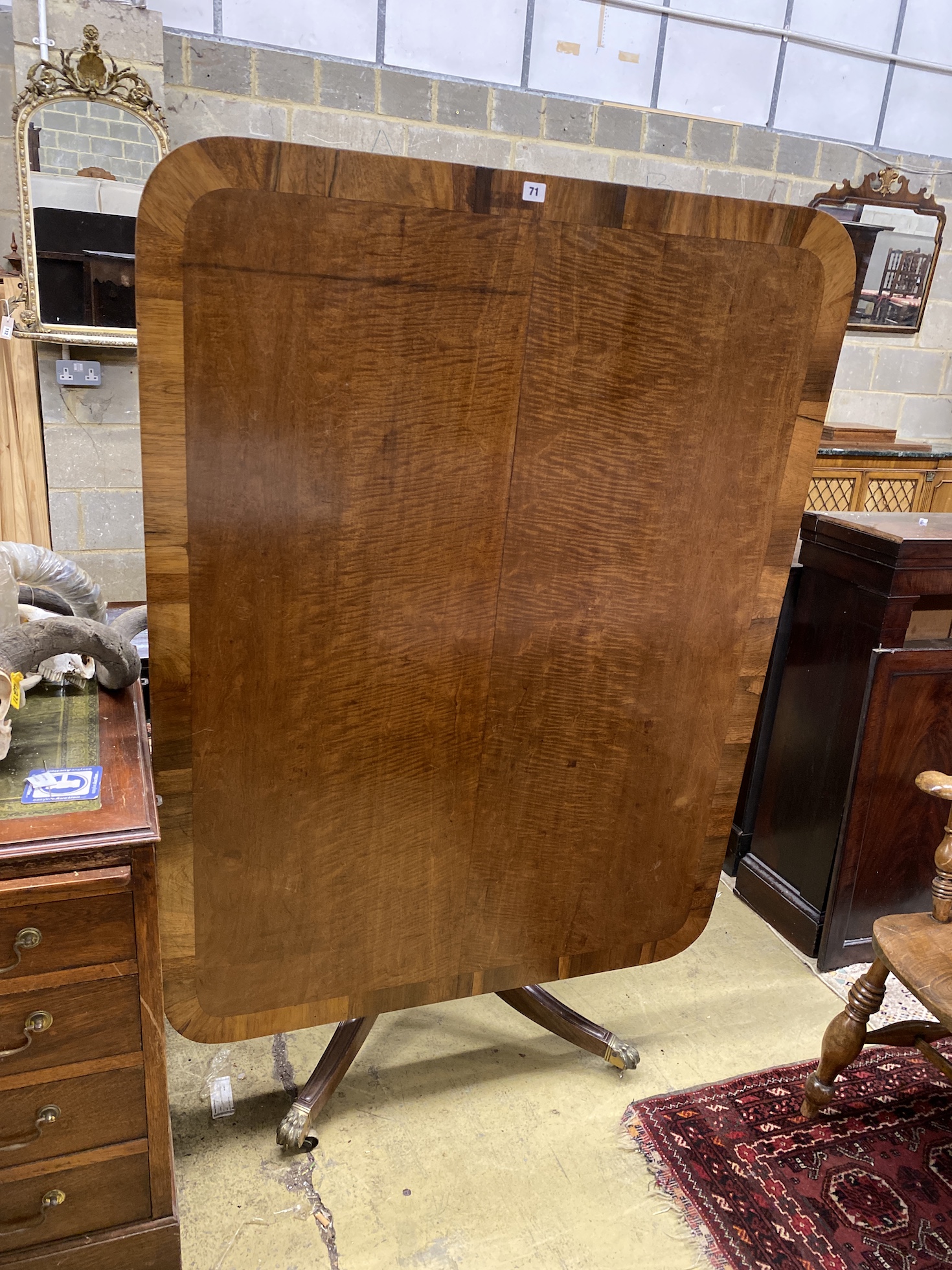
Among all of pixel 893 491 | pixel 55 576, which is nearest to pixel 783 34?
pixel 893 491

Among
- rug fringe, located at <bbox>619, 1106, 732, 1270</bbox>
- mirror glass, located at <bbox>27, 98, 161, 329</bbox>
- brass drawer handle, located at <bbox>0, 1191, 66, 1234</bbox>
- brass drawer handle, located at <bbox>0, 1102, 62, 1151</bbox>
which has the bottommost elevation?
rug fringe, located at <bbox>619, 1106, 732, 1270</bbox>

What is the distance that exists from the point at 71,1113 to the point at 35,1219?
0.59 ft

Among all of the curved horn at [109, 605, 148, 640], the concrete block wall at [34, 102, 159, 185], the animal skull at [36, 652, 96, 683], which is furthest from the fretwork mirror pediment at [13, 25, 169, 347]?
the animal skull at [36, 652, 96, 683]

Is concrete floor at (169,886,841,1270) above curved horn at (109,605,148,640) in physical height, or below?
below

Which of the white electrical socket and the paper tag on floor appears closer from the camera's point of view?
the paper tag on floor

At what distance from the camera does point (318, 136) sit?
9.84 feet

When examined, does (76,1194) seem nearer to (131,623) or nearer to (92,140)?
(131,623)

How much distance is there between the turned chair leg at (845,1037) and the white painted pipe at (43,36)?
Result: 3.09 meters

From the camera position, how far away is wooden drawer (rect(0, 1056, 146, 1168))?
3.84 ft

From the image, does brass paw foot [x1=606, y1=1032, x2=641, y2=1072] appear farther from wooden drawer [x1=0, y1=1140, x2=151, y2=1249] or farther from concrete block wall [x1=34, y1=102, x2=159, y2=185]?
concrete block wall [x1=34, y1=102, x2=159, y2=185]

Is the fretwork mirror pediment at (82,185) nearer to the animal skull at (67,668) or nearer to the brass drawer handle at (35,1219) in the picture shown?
the animal skull at (67,668)

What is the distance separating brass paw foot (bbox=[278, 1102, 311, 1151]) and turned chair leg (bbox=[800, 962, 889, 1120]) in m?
0.97

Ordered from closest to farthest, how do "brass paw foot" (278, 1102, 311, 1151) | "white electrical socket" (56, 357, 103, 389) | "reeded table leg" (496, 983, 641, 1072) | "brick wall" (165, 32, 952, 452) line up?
"brass paw foot" (278, 1102, 311, 1151) < "reeded table leg" (496, 983, 641, 1072) < "white electrical socket" (56, 357, 103, 389) < "brick wall" (165, 32, 952, 452)

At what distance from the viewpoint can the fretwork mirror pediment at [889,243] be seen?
3.96m
